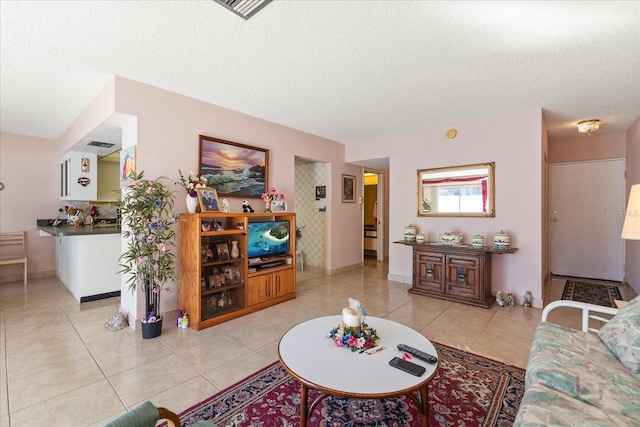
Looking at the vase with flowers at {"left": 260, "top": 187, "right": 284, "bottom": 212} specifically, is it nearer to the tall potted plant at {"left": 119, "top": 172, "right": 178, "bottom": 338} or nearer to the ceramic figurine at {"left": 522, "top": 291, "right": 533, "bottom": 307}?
the tall potted plant at {"left": 119, "top": 172, "right": 178, "bottom": 338}

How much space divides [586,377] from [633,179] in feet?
14.8

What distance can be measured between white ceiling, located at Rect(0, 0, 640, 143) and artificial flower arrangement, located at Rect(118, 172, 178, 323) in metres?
1.18

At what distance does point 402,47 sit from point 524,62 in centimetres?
119

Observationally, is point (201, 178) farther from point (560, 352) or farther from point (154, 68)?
point (560, 352)

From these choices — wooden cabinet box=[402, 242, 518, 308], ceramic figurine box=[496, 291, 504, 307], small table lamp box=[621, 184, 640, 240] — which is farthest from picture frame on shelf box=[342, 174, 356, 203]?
small table lamp box=[621, 184, 640, 240]

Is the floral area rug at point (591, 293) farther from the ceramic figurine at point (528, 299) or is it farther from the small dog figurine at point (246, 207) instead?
the small dog figurine at point (246, 207)

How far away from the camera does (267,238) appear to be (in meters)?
3.76

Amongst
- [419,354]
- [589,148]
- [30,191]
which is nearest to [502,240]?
[419,354]

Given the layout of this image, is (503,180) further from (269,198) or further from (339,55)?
(269,198)

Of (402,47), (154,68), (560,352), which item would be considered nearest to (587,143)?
(402,47)

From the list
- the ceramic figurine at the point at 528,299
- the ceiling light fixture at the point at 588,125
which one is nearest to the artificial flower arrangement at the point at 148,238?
the ceramic figurine at the point at 528,299

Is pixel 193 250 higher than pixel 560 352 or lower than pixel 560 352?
higher

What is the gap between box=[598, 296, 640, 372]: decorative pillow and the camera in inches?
59.3

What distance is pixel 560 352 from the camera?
1624 mm
